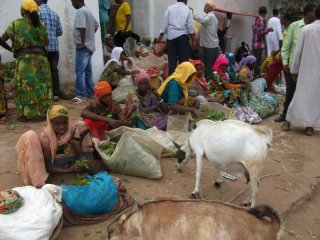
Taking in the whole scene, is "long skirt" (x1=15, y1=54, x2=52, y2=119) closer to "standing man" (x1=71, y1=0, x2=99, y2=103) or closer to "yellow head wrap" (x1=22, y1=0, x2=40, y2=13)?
"yellow head wrap" (x1=22, y1=0, x2=40, y2=13)

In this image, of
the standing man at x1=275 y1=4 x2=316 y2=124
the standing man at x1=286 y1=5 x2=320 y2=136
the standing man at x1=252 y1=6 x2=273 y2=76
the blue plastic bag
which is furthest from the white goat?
the standing man at x1=252 y1=6 x2=273 y2=76

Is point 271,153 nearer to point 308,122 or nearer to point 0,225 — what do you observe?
point 308,122

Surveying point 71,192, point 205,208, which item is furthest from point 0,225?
point 205,208

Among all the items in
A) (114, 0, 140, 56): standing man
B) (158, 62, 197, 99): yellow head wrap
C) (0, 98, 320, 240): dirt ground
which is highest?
(114, 0, 140, 56): standing man

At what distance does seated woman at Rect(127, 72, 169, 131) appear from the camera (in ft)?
19.1

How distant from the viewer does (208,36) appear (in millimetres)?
9656

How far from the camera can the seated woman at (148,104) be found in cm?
583

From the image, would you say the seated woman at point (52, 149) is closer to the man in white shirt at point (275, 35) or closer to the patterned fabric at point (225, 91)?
the patterned fabric at point (225, 91)

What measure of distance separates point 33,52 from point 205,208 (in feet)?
15.7

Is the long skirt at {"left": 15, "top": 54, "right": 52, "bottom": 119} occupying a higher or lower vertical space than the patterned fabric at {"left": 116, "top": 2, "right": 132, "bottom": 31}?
lower

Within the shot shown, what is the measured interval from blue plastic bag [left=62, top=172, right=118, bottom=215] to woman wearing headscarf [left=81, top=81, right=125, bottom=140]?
51.3 inches

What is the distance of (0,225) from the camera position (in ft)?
10.2

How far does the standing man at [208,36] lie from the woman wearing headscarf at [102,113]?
471 centimetres

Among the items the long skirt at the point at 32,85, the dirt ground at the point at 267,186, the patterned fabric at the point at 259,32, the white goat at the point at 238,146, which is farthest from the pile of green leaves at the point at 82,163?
the patterned fabric at the point at 259,32
